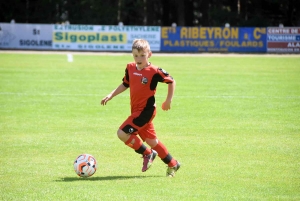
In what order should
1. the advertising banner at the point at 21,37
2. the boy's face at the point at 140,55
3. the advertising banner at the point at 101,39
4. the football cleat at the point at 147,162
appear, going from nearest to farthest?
the boy's face at the point at 140,55
the football cleat at the point at 147,162
the advertising banner at the point at 101,39
the advertising banner at the point at 21,37

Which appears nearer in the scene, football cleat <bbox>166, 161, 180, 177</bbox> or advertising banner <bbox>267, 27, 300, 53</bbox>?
football cleat <bbox>166, 161, 180, 177</bbox>

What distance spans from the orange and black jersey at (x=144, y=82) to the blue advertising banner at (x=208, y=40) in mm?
34574

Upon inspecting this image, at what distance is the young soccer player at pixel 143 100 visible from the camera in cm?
756

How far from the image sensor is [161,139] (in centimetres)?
1089

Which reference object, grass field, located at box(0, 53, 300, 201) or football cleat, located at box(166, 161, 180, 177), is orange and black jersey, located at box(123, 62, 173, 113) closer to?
football cleat, located at box(166, 161, 180, 177)

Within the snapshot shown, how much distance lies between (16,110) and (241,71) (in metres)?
14.4

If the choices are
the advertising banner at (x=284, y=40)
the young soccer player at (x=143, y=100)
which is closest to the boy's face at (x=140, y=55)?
the young soccer player at (x=143, y=100)

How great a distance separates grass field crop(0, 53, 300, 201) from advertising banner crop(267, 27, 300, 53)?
62.9 feet

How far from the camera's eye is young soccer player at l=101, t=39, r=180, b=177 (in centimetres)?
756

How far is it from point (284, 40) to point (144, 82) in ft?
115

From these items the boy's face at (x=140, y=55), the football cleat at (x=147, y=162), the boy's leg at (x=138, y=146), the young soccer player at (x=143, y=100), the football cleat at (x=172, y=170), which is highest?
the boy's face at (x=140, y=55)

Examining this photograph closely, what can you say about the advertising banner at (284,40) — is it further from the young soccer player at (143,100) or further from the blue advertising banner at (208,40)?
the young soccer player at (143,100)

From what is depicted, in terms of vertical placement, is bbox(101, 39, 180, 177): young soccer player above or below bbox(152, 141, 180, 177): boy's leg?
above

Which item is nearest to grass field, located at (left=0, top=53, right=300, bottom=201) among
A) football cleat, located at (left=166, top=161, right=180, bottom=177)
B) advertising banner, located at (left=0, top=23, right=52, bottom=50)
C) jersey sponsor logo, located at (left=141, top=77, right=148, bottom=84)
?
football cleat, located at (left=166, top=161, right=180, bottom=177)
